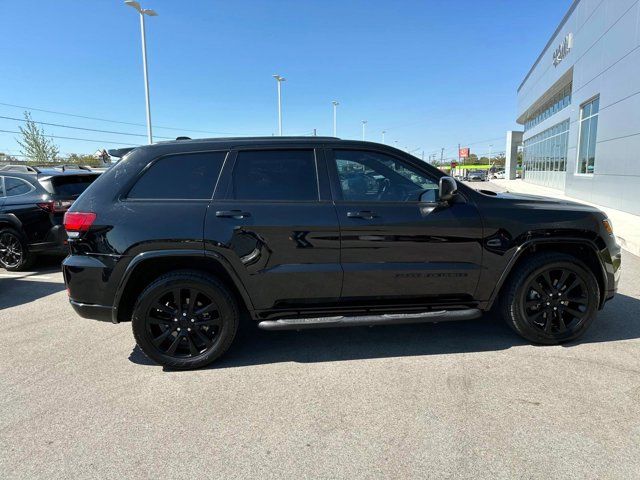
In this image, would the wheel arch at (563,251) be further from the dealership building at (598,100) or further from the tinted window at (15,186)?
the dealership building at (598,100)

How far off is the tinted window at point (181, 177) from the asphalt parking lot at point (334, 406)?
4.89 feet

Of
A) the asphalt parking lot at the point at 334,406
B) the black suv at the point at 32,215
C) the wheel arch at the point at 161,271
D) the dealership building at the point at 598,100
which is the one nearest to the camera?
the asphalt parking lot at the point at 334,406

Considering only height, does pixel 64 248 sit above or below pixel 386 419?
above

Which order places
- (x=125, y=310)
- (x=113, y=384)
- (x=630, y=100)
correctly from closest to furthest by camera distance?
→ (x=113, y=384) → (x=125, y=310) → (x=630, y=100)

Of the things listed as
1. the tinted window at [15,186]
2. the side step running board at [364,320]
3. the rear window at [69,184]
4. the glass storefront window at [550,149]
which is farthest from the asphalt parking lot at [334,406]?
the glass storefront window at [550,149]

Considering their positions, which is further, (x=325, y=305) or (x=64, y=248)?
(x=64, y=248)

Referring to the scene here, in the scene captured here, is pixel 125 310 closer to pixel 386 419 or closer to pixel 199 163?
pixel 199 163

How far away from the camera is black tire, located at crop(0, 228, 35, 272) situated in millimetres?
6953

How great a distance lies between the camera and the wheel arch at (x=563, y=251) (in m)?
3.64

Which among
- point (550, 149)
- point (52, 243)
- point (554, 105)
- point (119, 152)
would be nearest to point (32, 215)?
point (52, 243)

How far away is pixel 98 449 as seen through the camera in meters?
2.51

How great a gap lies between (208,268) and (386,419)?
1837 mm

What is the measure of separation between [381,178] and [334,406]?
75.7 inches

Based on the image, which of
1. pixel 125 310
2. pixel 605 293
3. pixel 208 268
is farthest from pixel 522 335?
pixel 125 310
